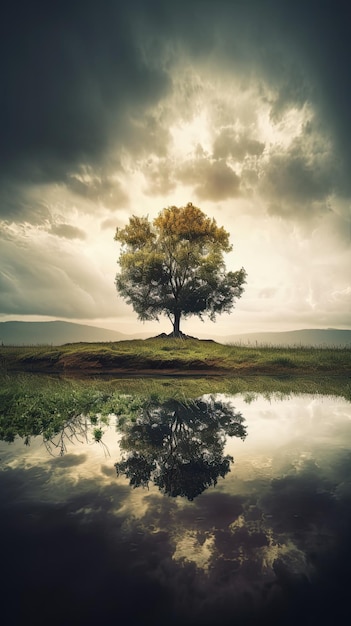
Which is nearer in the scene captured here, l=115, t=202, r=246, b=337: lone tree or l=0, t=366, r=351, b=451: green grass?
l=0, t=366, r=351, b=451: green grass

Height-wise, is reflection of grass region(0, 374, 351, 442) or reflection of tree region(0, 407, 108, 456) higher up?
reflection of grass region(0, 374, 351, 442)

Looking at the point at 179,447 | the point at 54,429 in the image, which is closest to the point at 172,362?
the point at 54,429

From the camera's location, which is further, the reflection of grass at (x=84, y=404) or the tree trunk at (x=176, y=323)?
the tree trunk at (x=176, y=323)

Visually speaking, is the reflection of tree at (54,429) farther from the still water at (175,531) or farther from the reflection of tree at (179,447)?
the reflection of tree at (179,447)

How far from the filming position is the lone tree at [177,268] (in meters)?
36.4

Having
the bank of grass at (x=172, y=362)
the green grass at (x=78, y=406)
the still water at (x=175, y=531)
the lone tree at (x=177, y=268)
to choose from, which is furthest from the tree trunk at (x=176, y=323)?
the still water at (x=175, y=531)

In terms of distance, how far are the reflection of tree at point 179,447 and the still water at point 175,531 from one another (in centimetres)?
5

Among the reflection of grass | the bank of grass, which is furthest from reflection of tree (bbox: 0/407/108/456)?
the bank of grass

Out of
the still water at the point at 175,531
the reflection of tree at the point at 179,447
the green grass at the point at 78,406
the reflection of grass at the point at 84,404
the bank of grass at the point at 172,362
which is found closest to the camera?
the still water at the point at 175,531

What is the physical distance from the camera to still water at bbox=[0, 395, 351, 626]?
3078mm

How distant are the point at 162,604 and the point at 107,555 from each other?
3.11 feet

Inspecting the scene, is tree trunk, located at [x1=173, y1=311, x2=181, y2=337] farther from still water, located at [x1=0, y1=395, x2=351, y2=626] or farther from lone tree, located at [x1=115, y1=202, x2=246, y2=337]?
still water, located at [x1=0, y1=395, x2=351, y2=626]

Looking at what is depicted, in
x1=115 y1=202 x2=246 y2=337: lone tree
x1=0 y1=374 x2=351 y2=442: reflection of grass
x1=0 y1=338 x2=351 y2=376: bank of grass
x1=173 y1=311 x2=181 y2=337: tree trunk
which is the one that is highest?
x1=115 y1=202 x2=246 y2=337: lone tree

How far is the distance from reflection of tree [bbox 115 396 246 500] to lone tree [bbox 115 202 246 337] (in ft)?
85.2
